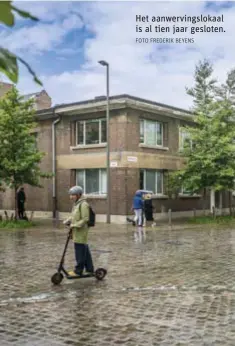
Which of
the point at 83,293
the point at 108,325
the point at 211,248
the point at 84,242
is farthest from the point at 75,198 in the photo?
the point at 211,248

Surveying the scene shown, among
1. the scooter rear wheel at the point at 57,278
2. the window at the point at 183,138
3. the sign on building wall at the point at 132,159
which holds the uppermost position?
the window at the point at 183,138

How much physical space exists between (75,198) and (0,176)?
12.6 meters

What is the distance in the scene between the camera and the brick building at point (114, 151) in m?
23.3

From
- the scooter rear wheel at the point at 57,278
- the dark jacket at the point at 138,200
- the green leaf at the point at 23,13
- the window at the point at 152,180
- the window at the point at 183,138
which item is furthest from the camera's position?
the window at the point at 183,138

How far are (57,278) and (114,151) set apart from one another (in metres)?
15.4

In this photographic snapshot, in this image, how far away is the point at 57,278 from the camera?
8.37 metres

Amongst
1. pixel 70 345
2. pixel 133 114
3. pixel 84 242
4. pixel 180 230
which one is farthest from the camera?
pixel 133 114

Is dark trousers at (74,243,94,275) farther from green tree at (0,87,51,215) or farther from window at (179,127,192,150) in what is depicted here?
window at (179,127,192,150)

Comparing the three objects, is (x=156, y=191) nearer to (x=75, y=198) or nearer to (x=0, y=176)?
(x=0, y=176)

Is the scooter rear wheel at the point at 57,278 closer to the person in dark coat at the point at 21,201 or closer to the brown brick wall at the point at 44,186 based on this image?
the person in dark coat at the point at 21,201

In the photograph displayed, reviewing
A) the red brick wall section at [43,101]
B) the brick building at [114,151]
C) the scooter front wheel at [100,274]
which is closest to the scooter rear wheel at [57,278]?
the scooter front wheel at [100,274]

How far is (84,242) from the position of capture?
852cm

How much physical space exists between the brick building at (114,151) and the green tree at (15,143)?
4318mm

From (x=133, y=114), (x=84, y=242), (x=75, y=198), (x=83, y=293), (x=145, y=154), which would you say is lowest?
(x=83, y=293)
